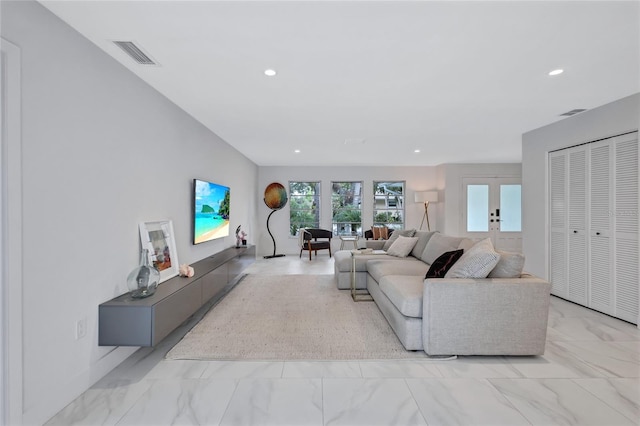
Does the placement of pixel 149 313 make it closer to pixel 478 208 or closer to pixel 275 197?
pixel 275 197

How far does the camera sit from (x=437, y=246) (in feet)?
13.2

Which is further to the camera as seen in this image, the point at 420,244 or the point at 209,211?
the point at 420,244

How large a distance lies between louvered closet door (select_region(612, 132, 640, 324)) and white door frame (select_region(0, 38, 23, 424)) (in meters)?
5.01

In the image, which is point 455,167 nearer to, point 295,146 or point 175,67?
point 295,146

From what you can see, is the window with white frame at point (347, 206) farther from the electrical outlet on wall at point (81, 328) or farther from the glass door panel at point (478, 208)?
the electrical outlet on wall at point (81, 328)

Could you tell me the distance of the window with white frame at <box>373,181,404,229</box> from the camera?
27.3 feet

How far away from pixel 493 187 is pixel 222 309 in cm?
720

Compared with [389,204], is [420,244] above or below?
below

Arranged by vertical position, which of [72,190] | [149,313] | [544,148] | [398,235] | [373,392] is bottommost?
[373,392]

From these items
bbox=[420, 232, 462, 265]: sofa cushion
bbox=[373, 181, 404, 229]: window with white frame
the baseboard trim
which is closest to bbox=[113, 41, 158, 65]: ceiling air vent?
the baseboard trim

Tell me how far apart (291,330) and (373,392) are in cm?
117

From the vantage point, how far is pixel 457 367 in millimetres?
2324

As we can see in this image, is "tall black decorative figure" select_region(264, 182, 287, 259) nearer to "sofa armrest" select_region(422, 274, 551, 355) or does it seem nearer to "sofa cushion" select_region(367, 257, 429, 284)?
"sofa cushion" select_region(367, 257, 429, 284)

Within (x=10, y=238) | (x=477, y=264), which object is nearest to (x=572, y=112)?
(x=477, y=264)
